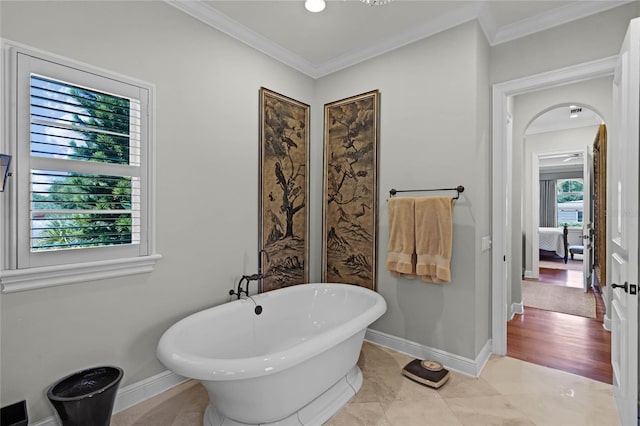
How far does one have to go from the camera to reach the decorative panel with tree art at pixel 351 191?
117 inches

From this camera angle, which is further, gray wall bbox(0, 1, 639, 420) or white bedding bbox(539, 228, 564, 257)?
white bedding bbox(539, 228, 564, 257)

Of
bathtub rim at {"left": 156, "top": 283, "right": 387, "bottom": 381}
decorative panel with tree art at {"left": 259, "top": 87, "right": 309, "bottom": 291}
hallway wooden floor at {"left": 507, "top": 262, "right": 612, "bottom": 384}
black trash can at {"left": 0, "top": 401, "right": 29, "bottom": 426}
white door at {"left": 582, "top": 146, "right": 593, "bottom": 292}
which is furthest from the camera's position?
white door at {"left": 582, "top": 146, "right": 593, "bottom": 292}

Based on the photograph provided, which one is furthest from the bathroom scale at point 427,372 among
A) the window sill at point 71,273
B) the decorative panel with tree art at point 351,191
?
the window sill at point 71,273

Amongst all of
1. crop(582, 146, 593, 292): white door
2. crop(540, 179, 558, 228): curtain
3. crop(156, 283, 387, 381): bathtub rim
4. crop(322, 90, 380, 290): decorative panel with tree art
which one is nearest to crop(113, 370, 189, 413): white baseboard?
crop(156, 283, 387, 381): bathtub rim

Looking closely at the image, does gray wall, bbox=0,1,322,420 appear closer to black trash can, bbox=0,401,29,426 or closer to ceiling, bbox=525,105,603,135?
black trash can, bbox=0,401,29,426

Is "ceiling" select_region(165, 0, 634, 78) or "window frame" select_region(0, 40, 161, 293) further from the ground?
"ceiling" select_region(165, 0, 634, 78)

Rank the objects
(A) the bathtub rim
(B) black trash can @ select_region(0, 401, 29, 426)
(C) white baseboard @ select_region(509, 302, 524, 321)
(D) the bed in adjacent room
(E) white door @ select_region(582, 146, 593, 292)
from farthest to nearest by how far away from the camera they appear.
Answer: (D) the bed in adjacent room, (E) white door @ select_region(582, 146, 593, 292), (C) white baseboard @ select_region(509, 302, 524, 321), (B) black trash can @ select_region(0, 401, 29, 426), (A) the bathtub rim

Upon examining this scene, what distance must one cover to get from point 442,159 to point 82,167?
2422 millimetres

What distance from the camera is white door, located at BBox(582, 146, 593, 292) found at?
177 inches

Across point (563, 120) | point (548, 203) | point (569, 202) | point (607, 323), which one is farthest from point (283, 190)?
point (569, 202)

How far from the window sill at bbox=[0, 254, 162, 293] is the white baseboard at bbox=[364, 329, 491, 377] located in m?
1.98

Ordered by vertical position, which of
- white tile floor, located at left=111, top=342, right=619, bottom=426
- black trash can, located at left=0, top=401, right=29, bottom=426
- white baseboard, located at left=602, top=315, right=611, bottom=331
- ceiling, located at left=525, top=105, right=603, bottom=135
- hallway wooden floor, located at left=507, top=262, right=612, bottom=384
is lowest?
white tile floor, located at left=111, top=342, right=619, bottom=426

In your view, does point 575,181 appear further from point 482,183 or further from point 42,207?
point 42,207

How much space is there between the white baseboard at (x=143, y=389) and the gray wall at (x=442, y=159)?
1733 mm
